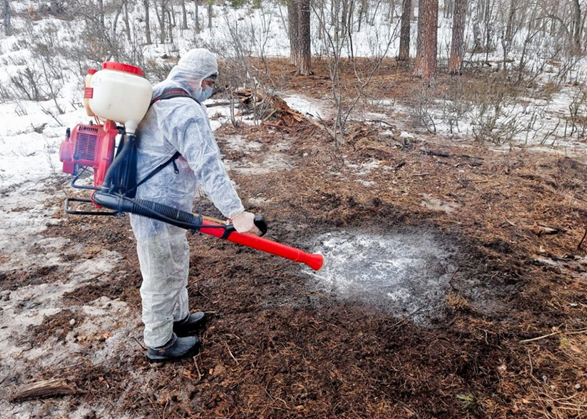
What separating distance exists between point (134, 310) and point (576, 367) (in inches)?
115

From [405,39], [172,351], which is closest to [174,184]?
[172,351]

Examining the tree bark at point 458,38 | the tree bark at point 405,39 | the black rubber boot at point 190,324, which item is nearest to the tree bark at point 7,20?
the tree bark at point 405,39

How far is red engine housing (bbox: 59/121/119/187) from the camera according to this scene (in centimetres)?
217

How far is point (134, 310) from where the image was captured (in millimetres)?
2973

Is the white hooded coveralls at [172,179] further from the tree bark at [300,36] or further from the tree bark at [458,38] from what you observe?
the tree bark at [458,38]

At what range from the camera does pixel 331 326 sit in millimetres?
2758

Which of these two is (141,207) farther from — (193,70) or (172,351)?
(172,351)

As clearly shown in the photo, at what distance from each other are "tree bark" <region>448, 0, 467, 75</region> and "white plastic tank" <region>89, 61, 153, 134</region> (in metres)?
12.4

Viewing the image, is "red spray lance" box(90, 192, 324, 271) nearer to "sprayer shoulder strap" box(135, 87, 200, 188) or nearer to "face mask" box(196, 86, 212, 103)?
"sprayer shoulder strap" box(135, 87, 200, 188)

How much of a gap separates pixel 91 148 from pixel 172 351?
4.28 ft

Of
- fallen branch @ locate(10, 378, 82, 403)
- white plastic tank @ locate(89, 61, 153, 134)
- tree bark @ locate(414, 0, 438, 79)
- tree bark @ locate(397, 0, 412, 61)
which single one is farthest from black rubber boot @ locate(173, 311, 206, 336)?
tree bark @ locate(397, 0, 412, 61)

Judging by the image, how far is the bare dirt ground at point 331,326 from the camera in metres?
2.20

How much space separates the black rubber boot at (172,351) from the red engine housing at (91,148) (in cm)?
106

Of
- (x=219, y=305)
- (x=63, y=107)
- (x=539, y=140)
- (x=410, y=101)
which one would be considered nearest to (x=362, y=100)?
(x=410, y=101)
